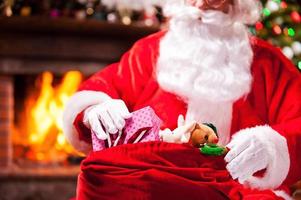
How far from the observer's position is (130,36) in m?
3.38

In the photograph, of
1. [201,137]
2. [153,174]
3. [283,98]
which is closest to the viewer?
[153,174]

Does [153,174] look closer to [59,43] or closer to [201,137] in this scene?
[201,137]

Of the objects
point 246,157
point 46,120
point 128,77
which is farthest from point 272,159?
point 46,120

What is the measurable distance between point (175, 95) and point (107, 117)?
0.91 ft

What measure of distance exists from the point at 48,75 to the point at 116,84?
1572 millimetres

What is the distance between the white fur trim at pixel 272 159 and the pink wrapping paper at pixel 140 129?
0.23 metres


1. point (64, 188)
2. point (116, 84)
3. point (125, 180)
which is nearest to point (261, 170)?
point (125, 180)

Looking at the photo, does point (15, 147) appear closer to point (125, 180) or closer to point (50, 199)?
point (50, 199)

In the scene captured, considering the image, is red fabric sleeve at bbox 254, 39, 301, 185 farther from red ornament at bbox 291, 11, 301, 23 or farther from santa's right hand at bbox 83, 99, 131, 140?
red ornament at bbox 291, 11, 301, 23

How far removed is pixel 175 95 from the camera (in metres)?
1.97

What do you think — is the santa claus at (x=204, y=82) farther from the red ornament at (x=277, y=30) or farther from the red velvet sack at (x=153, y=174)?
the red ornament at (x=277, y=30)

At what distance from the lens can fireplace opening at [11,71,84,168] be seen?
3479 millimetres

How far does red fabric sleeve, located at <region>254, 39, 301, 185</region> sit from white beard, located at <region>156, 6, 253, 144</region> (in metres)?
0.06

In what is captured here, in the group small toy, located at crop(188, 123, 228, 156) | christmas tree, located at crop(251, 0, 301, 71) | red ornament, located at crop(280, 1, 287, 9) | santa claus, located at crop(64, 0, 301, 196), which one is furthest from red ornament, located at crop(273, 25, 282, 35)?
small toy, located at crop(188, 123, 228, 156)
